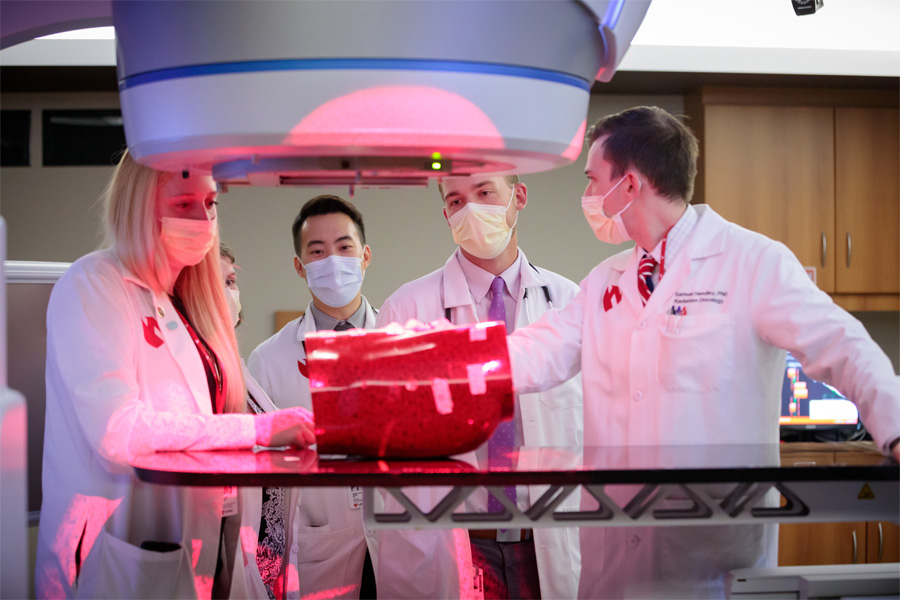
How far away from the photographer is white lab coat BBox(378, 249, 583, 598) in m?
2.12

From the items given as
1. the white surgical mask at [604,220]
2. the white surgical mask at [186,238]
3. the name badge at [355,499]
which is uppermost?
the white surgical mask at [604,220]

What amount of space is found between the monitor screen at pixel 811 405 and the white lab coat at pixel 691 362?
1938 mm

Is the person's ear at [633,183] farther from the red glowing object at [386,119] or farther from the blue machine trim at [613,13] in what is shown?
the red glowing object at [386,119]

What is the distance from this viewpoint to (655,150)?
1807 millimetres

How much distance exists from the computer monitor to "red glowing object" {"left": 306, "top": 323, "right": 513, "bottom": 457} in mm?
2601

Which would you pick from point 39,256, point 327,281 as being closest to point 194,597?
point 327,281

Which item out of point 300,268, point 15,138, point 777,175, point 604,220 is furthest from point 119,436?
point 777,175

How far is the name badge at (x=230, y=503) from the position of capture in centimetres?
168

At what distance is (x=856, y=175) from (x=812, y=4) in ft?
4.50

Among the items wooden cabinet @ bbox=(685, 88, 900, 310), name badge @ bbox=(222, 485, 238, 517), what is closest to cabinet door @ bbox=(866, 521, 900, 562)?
wooden cabinet @ bbox=(685, 88, 900, 310)

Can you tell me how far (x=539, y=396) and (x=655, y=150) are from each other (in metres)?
0.76

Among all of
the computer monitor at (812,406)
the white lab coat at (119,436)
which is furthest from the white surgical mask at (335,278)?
the computer monitor at (812,406)

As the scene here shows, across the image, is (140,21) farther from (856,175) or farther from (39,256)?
(856,175)

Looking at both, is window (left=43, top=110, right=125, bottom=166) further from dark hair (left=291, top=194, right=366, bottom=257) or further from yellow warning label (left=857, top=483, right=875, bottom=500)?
yellow warning label (left=857, top=483, right=875, bottom=500)
